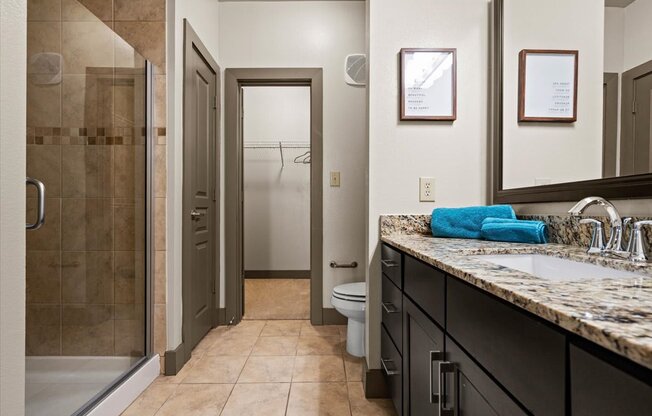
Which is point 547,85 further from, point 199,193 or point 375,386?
point 199,193

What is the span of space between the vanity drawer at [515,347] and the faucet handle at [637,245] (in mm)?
512

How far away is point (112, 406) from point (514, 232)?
1883 mm

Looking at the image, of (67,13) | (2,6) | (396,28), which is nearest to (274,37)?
(396,28)

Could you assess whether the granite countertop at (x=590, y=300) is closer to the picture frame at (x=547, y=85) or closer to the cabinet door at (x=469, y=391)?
the cabinet door at (x=469, y=391)

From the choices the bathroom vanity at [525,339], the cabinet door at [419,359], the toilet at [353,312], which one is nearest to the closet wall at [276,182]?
the toilet at [353,312]

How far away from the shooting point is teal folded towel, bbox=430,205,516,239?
151 cm

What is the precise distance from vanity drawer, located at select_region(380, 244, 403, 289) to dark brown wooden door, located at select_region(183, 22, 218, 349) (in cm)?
118

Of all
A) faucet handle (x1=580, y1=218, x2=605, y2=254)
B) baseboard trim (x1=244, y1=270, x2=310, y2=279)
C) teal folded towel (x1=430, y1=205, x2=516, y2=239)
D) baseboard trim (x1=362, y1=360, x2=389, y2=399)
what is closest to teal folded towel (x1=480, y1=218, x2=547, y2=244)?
teal folded towel (x1=430, y1=205, x2=516, y2=239)

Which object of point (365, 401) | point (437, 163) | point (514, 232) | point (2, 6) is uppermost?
point (2, 6)

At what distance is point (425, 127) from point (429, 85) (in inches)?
8.2

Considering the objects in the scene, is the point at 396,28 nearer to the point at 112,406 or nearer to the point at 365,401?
the point at 365,401

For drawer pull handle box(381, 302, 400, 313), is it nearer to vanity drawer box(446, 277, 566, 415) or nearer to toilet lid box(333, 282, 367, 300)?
toilet lid box(333, 282, 367, 300)

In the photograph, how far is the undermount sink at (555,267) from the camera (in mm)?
891

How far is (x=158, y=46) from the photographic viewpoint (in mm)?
1918
